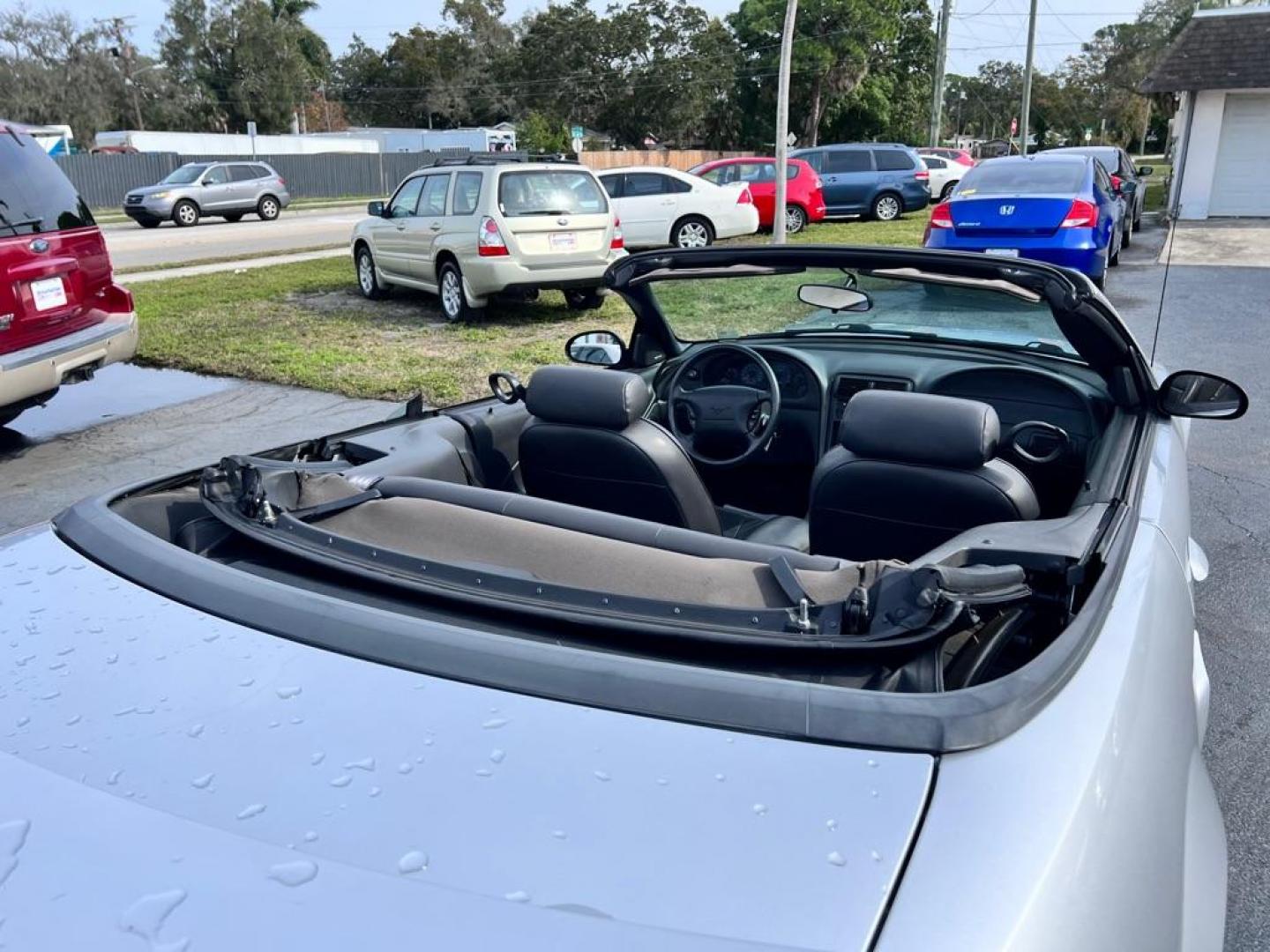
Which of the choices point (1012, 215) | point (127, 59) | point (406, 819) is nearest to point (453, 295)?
point (1012, 215)

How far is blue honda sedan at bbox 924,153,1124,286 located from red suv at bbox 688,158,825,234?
7031 mm

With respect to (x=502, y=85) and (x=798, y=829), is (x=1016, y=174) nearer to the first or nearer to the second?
(x=798, y=829)

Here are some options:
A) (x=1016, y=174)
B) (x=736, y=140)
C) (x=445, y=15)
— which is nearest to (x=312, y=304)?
(x=1016, y=174)

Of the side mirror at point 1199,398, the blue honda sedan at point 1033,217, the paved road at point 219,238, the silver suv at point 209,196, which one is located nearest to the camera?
the side mirror at point 1199,398

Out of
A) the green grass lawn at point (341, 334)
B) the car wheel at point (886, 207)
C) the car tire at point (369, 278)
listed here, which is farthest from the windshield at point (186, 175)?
the car wheel at point (886, 207)

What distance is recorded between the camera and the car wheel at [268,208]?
90.7ft

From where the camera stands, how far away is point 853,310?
3.57 meters

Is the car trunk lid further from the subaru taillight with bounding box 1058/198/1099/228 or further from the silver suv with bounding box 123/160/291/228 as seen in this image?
the silver suv with bounding box 123/160/291/228

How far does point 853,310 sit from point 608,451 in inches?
55.0

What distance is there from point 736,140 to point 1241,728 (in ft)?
196

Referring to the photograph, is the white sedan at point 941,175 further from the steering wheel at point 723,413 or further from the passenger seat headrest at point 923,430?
the passenger seat headrest at point 923,430

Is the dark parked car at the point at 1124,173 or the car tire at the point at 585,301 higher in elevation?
the dark parked car at the point at 1124,173

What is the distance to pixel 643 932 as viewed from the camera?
104 centimetres

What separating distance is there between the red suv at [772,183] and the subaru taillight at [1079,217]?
818 cm
